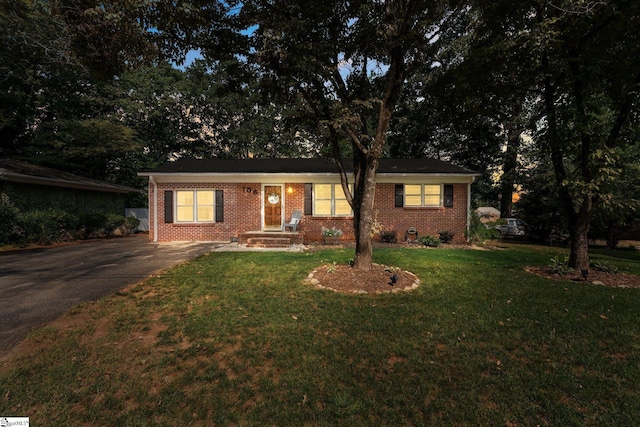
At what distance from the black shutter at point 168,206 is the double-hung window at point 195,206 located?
0.28 meters

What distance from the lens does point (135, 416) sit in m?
2.13

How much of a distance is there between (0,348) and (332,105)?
6.15 meters

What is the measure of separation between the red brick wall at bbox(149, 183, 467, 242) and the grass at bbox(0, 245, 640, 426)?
23.8 ft

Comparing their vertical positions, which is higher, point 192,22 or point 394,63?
point 192,22

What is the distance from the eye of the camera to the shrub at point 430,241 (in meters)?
11.0

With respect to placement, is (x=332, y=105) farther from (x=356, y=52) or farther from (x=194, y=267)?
(x=194, y=267)

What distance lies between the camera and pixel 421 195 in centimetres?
1237

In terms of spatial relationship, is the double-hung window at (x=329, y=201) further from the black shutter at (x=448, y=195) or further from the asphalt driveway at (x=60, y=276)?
the asphalt driveway at (x=60, y=276)

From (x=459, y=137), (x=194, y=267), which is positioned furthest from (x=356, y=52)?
(x=459, y=137)

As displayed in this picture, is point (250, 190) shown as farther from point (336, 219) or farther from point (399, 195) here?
point (399, 195)

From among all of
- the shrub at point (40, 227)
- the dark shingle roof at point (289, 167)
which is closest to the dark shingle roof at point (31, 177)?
the shrub at point (40, 227)

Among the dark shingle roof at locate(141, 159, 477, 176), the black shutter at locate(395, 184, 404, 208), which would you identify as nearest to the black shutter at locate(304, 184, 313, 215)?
the dark shingle roof at locate(141, 159, 477, 176)

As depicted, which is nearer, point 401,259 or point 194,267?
point 194,267

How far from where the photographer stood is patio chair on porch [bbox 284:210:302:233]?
11727mm
